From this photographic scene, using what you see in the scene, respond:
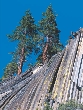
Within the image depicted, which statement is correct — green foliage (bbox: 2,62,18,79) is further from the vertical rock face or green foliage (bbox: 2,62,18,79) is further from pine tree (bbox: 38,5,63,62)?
the vertical rock face

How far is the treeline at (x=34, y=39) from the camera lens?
135 ft

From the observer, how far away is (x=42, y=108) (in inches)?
701

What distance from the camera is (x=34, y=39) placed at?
42438 mm

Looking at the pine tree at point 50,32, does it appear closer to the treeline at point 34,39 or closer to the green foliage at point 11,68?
the treeline at point 34,39

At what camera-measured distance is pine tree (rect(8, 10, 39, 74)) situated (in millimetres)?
42188

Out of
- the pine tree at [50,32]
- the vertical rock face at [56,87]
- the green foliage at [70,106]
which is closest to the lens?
the green foliage at [70,106]

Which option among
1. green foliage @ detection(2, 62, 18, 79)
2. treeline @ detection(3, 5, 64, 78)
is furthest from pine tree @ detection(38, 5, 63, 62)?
green foliage @ detection(2, 62, 18, 79)

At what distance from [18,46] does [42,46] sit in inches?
127

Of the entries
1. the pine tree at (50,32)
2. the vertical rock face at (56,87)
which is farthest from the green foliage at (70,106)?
the pine tree at (50,32)

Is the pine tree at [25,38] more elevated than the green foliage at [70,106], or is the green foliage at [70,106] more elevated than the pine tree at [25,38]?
the pine tree at [25,38]

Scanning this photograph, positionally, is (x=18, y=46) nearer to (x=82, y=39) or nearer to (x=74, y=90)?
(x=82, y=39)

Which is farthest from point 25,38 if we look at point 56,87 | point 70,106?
point 70,106

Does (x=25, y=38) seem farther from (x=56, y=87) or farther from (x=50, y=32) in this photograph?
(x=56, y=87)

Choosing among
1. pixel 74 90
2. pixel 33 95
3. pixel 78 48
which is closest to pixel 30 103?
pixel 33 95
